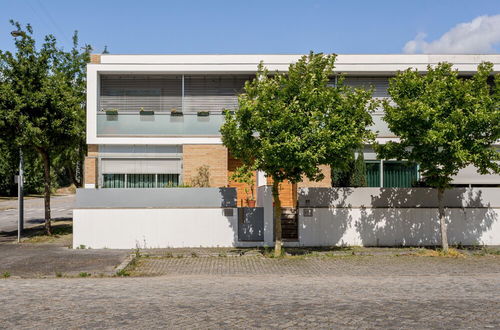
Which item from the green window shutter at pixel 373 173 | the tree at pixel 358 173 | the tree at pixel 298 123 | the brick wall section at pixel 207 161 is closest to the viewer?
the tree at pixel 298 123

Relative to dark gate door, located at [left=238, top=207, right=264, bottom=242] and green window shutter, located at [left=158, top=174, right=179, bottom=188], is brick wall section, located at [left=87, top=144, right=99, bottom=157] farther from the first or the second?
dark gate door, located at [left=238, top=207, right=264, bottom=242]

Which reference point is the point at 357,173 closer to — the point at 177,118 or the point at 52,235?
the point at 177,118

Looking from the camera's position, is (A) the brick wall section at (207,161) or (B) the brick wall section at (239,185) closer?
(A) the brick wall section at (207,161)

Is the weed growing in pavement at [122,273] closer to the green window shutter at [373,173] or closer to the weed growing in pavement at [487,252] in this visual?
the weed growing in pavement at [487,252]

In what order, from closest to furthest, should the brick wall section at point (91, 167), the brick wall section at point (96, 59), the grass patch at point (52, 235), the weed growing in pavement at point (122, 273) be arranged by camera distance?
the weed growing in pavement at point (122, 273)
the grass patch at point (52, 235)
the brick wall section at point (91, 167)
the brick wall section at point (96, 59)

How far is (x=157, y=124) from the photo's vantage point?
22.9m

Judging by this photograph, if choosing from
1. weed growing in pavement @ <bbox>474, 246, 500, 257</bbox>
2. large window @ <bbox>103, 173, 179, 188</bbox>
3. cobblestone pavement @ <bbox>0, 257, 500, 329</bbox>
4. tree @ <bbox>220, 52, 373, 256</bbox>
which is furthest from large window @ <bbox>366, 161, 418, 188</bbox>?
cobblestone pavement @ <bbox>0, 257, 500, 329</bbox>

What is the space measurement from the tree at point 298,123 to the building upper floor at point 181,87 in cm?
533

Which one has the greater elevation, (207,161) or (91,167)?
(207,161)

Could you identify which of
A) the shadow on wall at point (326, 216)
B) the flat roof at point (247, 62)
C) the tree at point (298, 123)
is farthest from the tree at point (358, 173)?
the tree at point (298, 123)

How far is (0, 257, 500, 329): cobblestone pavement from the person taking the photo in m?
8.65

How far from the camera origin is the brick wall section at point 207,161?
23.0 m

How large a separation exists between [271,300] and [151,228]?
1017 centimetres

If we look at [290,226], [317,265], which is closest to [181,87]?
[290,226]
